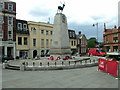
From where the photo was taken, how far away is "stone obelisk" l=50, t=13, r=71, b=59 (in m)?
25.2

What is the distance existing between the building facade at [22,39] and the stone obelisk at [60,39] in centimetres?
1688

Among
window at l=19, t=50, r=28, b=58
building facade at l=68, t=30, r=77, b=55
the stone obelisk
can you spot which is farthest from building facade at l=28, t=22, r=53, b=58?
the stone obelisk

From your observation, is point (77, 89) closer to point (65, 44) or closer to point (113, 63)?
point (113, 63)

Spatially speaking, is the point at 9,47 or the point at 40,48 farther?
the point at 40,48

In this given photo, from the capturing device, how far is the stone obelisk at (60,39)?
25.2 m

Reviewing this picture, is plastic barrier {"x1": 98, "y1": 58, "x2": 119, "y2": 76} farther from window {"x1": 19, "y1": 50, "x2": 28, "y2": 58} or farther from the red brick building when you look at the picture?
the red brick building

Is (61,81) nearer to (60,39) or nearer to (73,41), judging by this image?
(60,39)

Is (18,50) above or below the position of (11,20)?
below

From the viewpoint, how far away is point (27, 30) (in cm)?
4219

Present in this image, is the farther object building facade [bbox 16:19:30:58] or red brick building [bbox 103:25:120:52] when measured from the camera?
red brick building [bbox 103:25:120:52]

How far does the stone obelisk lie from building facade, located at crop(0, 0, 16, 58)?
51.4 ft

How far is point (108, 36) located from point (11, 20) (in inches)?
1293

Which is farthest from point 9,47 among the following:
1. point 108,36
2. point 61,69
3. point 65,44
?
point 108,36

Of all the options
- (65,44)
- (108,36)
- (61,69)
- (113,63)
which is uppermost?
(108,36)
